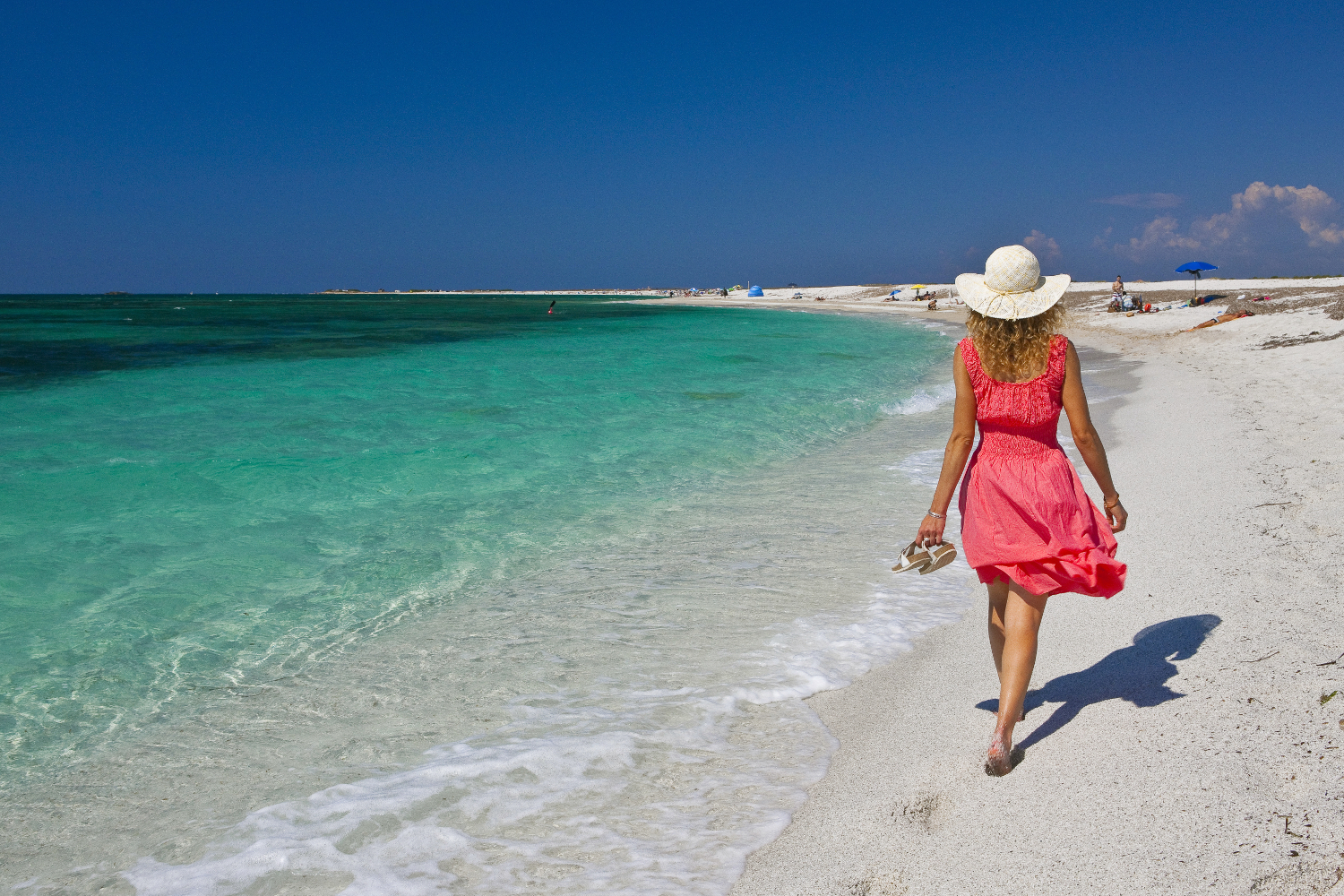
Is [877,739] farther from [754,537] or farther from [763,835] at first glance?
[754,537]

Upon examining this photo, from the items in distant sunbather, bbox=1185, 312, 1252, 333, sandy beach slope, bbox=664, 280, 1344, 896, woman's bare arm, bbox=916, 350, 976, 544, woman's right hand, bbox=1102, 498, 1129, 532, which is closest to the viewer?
sandy beach slope, bbox=664, 280, 1344, 896

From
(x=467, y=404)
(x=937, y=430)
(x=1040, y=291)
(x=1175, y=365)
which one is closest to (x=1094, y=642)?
(x=1040, y=291)

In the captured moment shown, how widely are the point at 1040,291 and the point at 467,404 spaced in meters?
13.1

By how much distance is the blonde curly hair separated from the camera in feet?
9.39

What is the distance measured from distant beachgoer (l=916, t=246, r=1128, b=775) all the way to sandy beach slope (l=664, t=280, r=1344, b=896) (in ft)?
1.10

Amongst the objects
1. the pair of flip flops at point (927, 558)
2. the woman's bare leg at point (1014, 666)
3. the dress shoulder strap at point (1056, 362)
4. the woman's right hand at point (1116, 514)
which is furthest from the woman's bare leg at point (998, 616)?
the dress shoulder strap at point (1056, 362)

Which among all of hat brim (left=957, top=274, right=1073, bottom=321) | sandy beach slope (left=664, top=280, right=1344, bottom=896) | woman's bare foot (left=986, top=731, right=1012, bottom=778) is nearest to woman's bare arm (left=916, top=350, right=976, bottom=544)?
hat brim (left=957, top=274, right=1073, bottom=321)

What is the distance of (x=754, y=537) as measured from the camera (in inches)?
260

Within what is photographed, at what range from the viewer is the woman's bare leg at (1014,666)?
9.48ft

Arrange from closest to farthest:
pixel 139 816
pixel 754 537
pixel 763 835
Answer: pixel 763 835, pixel 139 816, pixel 754 537

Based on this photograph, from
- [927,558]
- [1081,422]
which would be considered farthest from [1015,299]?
[927,558]

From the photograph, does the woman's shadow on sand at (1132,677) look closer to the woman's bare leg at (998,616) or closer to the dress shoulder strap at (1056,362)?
the woman's bare leg at (998,616)

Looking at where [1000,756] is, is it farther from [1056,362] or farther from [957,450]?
[1056,362]

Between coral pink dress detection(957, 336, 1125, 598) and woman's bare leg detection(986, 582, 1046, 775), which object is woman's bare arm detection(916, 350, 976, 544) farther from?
woman's bare leg detection(986, 582, 1046, 775)
